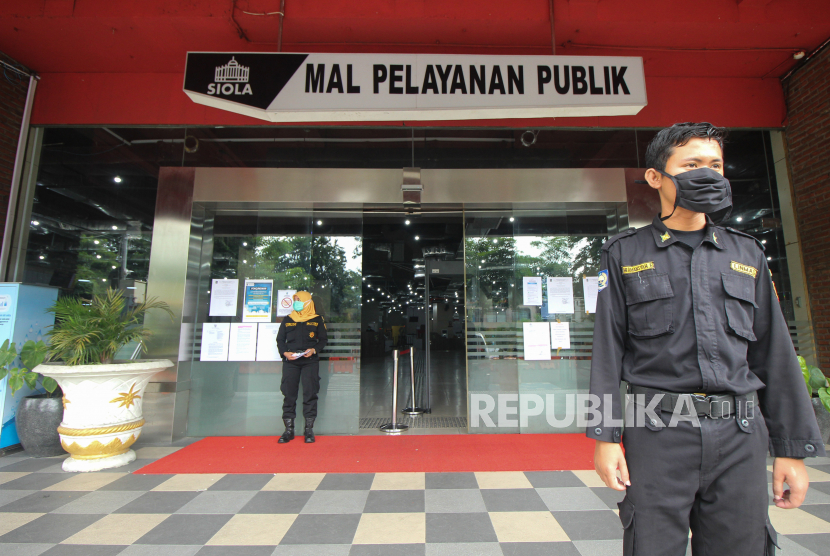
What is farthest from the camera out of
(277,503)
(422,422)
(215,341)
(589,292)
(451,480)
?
(422,422)

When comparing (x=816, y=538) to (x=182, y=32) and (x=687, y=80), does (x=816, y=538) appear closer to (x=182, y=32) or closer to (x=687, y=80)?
(x=687, y=80)

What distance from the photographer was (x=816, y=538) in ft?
7.40

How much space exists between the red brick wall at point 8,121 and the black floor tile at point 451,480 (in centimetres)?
514

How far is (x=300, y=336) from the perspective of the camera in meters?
4.38

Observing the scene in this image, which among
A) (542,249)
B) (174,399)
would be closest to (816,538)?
(542,249)

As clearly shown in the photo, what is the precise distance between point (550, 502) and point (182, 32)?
523 cm

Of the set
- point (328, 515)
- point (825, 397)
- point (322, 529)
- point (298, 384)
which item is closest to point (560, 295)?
point (825, 397)

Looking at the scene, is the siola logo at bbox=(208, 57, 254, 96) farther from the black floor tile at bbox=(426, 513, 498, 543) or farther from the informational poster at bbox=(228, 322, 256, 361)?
the black floor tile at bbox=(426, 513, 498, 543)

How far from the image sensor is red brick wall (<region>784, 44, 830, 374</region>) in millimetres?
4234

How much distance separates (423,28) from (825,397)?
16.2 feet

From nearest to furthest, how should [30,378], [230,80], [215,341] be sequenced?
[230,80]
[30,378]
[215,341]

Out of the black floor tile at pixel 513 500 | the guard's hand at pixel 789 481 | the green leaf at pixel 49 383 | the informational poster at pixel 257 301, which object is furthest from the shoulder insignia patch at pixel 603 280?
the green leaf at pixel 49 383

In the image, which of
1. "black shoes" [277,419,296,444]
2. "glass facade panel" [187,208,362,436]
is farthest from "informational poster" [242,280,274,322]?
"black shoes" [277,419,296,444]

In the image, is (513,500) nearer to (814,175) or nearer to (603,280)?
(603,280)
